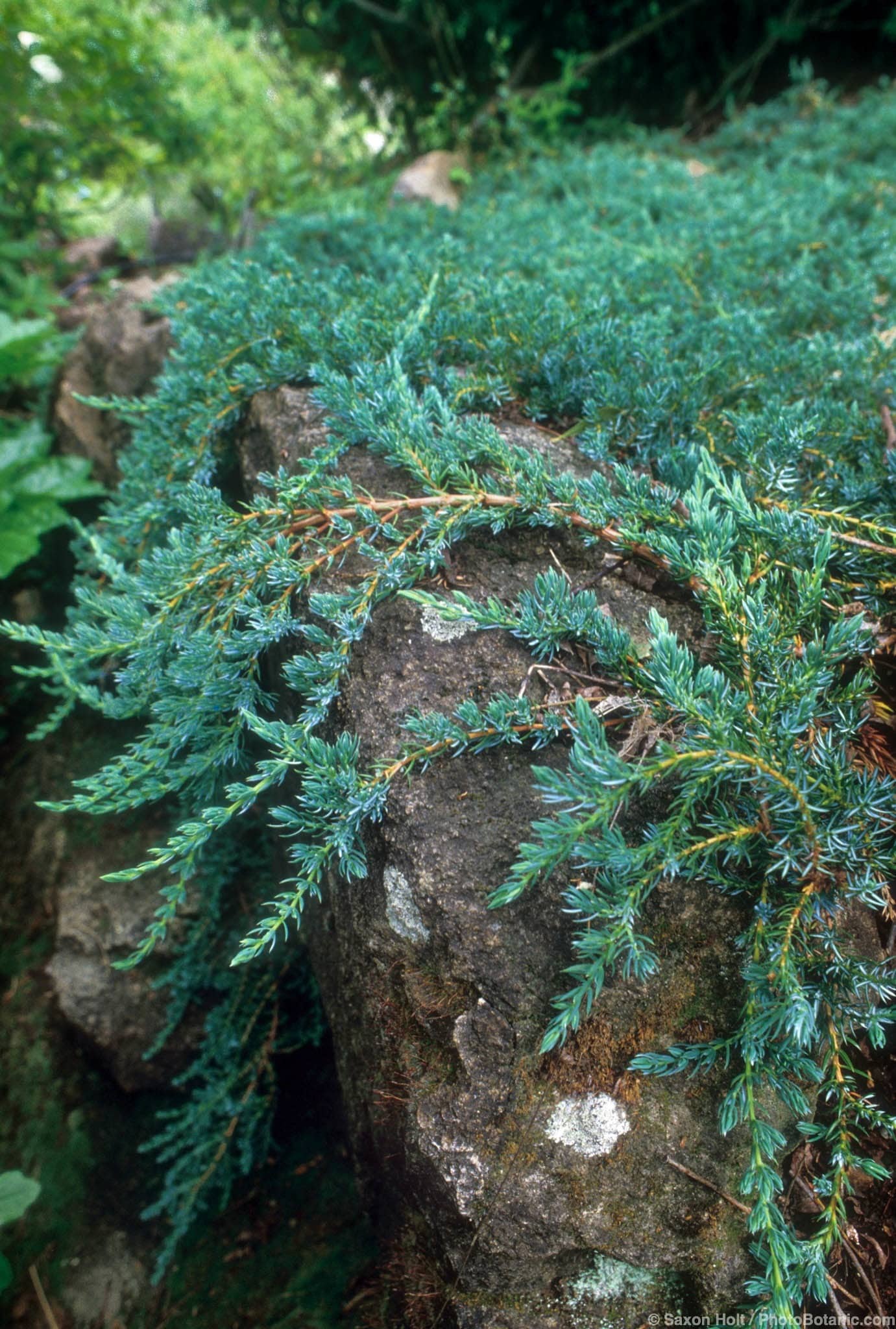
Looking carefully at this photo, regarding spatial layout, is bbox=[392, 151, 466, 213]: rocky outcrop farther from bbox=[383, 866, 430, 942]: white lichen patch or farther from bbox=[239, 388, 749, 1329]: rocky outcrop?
bbox=[383, 866, 430, 942]: white lichen patch

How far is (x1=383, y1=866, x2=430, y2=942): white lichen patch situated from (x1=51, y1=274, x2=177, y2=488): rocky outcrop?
2.22m

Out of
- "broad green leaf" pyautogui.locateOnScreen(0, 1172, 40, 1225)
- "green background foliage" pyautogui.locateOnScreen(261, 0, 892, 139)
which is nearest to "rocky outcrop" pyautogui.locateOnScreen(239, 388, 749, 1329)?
"broad green leaf" pyautogui.locateOnScreen(0, 1172, 40, 1225)

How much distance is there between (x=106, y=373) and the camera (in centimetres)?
316

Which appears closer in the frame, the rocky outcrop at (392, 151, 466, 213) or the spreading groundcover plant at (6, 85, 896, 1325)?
the spreading groundcover plant at (6, 85, 896, 1325)

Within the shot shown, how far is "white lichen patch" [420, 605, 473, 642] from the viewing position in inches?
65.4

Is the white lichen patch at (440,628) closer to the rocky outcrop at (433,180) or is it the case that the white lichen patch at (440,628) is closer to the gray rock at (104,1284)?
the gray rock at (104,1284)

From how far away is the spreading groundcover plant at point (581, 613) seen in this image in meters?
1.29

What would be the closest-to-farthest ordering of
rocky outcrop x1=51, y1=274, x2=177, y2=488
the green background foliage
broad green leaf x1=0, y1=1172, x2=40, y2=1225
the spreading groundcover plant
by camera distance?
the spreading groundcover plant, broad green leaf x1=0, y1=1172, x2=40, y2=1225, rocky outcrop x1=51, y1=274, x2=177, y2=488, the green background foliage

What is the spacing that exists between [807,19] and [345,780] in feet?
19.7

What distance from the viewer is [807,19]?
16.3ft

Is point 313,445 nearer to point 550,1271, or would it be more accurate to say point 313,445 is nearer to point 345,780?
point 345,780

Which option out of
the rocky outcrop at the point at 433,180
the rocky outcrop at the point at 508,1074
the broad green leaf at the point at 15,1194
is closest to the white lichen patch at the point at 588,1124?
the rocky outcrop at the point at 508,1074

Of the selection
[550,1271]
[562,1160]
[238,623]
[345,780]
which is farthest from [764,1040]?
[238,623]

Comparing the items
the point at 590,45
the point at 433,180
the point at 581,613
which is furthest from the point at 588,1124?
the point at 590,45
